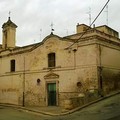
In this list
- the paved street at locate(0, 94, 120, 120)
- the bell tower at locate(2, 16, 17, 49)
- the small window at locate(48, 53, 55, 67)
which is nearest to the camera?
the paved street at locate(0, 94, 120, 120)

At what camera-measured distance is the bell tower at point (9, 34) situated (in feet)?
106

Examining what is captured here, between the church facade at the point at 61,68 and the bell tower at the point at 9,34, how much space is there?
0.65 meters

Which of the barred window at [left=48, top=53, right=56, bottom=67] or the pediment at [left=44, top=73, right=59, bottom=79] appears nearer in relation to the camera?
the pediment at [left=44, top=73, right=59, bottom=79]

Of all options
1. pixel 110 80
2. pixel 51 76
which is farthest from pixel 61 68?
pixel 110 80

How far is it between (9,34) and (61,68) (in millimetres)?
10409

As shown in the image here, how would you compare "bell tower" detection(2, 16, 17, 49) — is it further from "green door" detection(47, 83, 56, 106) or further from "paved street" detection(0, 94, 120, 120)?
"paved street" detection(0, 94, 120, 120)

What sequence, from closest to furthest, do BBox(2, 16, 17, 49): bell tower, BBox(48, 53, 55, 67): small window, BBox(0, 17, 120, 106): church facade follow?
BBox(0, 17, 120, 106): church facade → BBox(48, 53, 55, 67): small window → BBox(2, 16, 17, 49): bell tower

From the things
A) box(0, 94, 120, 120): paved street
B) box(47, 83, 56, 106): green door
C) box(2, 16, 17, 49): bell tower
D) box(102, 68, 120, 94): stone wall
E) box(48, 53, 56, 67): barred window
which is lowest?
box(0, 94, 120, 120): paved street

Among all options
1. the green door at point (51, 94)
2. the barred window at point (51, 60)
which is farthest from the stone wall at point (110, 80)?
the barred window at point (51, 60)

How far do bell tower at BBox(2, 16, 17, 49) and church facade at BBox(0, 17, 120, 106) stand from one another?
65cm

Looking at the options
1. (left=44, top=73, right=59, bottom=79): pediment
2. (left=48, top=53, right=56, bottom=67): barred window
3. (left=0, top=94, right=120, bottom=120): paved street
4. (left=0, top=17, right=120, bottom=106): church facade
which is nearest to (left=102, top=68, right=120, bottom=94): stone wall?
(left=0, top=17, right=120, bottom=106): church facade

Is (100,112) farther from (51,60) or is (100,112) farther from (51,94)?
(51,60)

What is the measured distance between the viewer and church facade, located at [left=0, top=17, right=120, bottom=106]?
22734mm

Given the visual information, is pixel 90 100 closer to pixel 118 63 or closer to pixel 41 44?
pixel 118 63
